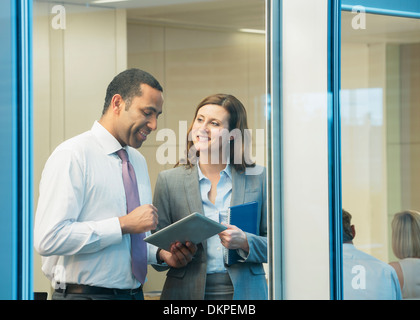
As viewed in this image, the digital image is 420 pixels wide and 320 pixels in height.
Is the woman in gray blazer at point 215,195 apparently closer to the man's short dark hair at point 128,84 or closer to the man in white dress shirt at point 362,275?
the man's short dark hair at point 128,84

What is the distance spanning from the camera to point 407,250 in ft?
11.7

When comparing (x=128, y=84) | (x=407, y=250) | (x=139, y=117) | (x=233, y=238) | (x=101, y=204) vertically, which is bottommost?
(x=407, y=250)

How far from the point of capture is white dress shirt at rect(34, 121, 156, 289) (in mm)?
3055

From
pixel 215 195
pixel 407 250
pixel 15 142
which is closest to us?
pixel 15 142

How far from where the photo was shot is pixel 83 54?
3.09 meters

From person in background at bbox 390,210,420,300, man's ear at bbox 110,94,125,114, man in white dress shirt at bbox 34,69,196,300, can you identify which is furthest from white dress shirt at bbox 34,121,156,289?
person in background at bbox 390,210,420,300

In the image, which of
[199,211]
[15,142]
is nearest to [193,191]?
[199,211]

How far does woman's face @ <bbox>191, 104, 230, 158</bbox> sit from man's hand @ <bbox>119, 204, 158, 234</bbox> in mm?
445

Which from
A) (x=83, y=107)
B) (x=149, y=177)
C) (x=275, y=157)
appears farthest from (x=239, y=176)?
(x=83, y=107)

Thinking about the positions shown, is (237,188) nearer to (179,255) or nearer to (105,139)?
(179,255)

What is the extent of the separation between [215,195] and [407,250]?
1292 millimetres

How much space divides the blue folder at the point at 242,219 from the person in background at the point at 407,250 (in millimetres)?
903

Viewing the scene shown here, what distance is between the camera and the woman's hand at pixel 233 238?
10.7ft

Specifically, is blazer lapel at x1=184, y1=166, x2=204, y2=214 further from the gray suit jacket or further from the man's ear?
the man's ear
